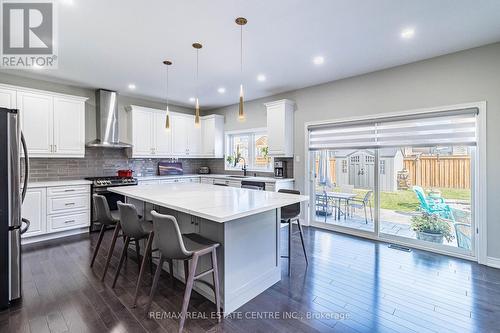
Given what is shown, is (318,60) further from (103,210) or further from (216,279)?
(103,210)

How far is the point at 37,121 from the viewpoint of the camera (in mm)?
4047

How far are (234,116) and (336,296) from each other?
477 cm

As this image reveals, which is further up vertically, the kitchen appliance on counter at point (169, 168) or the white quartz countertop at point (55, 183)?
the kitchen appliance on counter at point (169, 168)

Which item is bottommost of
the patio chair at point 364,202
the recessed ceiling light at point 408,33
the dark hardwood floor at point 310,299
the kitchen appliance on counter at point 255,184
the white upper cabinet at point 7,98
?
the dark hardwood floor at point 310,299

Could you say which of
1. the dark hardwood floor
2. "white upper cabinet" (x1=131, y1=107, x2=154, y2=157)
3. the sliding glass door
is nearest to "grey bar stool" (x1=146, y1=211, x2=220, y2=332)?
the dark hardwood floor

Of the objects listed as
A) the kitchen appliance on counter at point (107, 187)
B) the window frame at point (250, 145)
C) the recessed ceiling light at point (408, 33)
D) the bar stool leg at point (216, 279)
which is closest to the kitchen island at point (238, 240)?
the bar stool leg at point (216, 279)

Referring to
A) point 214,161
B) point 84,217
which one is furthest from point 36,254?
point 214,161

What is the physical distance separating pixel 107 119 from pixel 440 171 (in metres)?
5.89

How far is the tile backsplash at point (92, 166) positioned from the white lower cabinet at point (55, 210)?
25.5 inches

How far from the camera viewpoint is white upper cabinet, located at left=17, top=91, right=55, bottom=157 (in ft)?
12.8

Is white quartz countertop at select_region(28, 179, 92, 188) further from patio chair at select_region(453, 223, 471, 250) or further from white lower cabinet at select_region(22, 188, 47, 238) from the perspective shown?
patio chair at select_region(453, 223, 471, 250)

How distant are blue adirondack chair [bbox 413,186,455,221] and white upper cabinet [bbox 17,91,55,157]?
6088 millimetres

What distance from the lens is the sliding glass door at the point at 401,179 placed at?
3311 millimetres

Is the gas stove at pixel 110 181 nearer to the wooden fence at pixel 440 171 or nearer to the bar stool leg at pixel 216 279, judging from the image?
the bar stool leg at pixel 216 279
